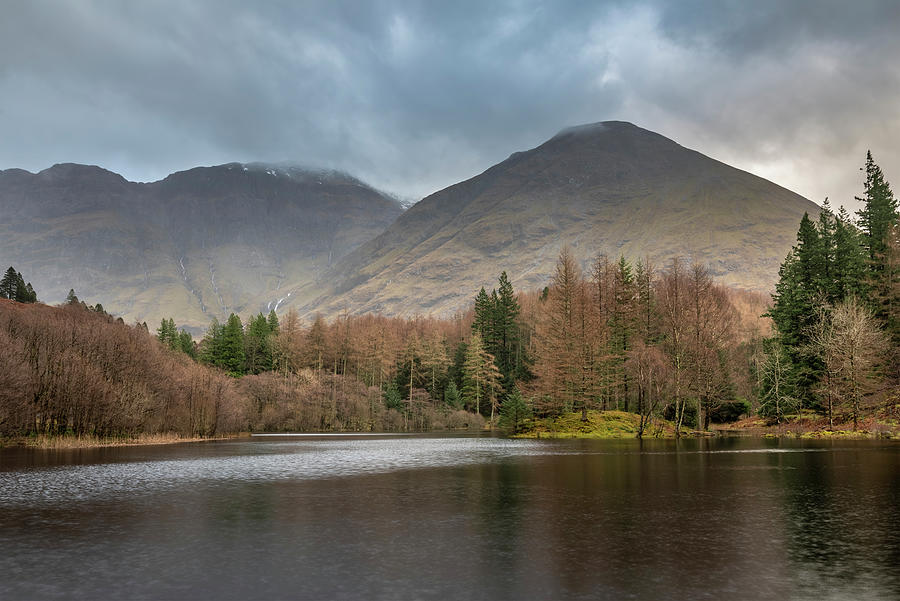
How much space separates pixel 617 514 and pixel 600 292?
68125mm

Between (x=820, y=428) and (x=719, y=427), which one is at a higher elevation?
(x=820, y=428)

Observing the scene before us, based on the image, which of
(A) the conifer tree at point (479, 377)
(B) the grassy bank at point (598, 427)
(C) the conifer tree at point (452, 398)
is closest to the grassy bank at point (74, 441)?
(B) the grassy bank at point (598, 427)

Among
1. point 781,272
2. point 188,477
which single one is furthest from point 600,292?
point 188,477

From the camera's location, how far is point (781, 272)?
3415 inches

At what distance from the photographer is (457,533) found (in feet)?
58.5

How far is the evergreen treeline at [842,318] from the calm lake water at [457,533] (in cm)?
2971

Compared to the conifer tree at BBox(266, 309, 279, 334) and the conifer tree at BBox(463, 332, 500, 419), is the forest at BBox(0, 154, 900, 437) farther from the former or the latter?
the conifer tree at BBox(266, 309, 279, 334)

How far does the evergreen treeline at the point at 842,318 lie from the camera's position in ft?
196

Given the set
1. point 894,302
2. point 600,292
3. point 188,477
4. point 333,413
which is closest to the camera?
point 188,477

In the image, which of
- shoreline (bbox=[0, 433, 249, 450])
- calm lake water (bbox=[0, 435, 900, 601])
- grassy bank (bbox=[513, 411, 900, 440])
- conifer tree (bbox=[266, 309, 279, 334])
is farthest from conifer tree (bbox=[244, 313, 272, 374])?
calm lake water (bbox=[0, 435, 900, 601])

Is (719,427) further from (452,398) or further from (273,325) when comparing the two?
(273,325)

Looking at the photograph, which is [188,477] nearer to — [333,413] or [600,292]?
[600,292]

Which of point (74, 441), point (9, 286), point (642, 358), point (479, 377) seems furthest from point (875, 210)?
point (9, 286)

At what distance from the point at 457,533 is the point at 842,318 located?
187 feet
